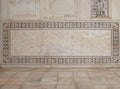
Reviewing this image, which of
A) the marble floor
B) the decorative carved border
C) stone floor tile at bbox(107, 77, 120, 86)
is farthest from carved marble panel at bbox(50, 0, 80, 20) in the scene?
stone floor tile at bbox(107, 77, 120, 86)

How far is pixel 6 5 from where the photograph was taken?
13.9 ft

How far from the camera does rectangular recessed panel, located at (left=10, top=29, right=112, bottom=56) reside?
4.20 metres

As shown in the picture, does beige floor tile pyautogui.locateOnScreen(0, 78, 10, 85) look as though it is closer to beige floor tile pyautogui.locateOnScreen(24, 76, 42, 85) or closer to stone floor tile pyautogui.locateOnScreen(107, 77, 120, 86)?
beige floor tile pyautogui.locateOnScreen(24, 76, 42, 85)

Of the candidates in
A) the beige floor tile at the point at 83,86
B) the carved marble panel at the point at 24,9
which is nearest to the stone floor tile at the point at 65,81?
the beige floor tile at the point at 83,86

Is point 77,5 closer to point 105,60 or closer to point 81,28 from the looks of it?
point 81,28

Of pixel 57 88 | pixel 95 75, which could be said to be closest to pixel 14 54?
pixel 95 75

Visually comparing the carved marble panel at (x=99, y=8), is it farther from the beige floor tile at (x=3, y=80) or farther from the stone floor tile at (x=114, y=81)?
the beige floor tile at (x=3, y=80)

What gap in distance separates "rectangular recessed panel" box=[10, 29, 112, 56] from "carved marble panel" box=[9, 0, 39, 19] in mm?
257

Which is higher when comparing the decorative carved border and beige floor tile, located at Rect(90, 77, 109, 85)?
the decorative carved border

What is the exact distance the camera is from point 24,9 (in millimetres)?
4230

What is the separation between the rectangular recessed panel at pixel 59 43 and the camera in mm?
4199

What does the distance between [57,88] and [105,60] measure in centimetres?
174

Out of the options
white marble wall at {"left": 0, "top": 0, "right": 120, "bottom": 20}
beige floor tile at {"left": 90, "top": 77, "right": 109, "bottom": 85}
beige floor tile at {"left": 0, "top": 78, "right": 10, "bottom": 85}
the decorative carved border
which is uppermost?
white marble wall at {"left": 0, "top": 0, "right": 120, "bottom": 20}

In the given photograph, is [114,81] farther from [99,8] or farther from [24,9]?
[24,9]
